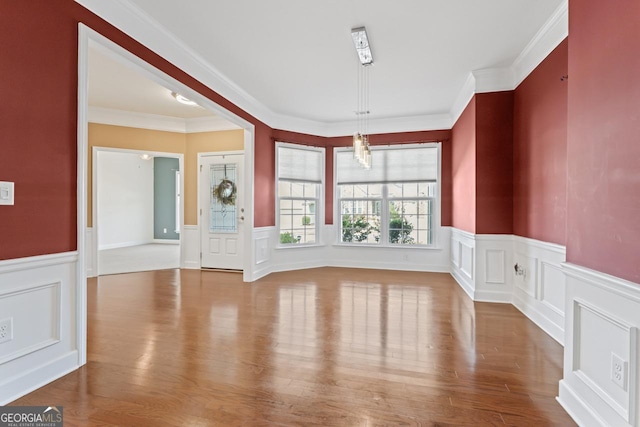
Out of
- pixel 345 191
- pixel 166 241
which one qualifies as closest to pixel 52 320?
pixel 345 191

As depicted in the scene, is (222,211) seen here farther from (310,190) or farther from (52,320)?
Answer: (52,320)

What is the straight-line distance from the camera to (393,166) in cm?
658

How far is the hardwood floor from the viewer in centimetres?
192

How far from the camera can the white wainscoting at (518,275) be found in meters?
3.14

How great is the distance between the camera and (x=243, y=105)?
515 centimetres

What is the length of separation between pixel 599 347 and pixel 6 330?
345 cm

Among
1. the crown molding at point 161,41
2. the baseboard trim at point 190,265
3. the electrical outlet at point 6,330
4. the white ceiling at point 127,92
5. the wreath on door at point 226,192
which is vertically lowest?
the baseboard trim at point 190,265

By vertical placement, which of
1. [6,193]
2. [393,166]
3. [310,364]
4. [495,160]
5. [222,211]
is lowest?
[310,364]

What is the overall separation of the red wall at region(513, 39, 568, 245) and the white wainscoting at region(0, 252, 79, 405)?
417cm

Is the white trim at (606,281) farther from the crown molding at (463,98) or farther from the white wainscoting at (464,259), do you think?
the crown molding at (463,98)

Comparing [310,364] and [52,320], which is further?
[310,364]

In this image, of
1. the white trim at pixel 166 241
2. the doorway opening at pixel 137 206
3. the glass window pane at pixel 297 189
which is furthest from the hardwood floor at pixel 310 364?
the white trim at pixel 166 241

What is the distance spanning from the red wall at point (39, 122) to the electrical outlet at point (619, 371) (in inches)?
135

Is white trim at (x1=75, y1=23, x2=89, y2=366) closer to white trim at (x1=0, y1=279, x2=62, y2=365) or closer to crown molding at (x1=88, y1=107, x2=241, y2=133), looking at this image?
white trim at (x1=0, y1=279, x2=62, y2=365)
